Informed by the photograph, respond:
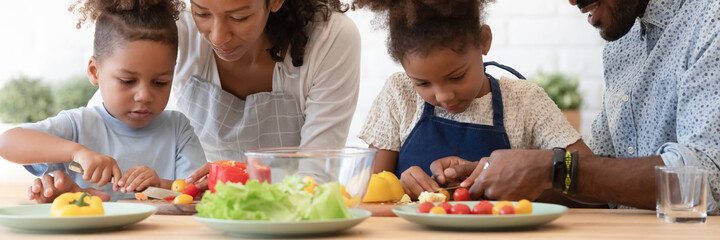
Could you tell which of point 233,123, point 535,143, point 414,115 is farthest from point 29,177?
point 535,143

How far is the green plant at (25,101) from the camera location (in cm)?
370

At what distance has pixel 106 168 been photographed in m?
1.83

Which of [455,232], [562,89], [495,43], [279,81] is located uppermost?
[495,43]

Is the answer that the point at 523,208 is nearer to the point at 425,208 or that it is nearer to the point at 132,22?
the point at 425,208

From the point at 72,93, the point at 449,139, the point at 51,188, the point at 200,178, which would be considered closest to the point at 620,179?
the point at 449,139

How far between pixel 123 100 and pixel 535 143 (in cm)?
105

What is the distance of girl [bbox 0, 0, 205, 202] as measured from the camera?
1917 millimetres

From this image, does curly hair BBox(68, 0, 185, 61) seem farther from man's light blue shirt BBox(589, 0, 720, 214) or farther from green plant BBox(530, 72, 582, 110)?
green plant BBox(530, 72, 582, 110)

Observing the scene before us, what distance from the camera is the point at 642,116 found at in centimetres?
185

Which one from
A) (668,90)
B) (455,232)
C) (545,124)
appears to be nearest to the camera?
(455,232)

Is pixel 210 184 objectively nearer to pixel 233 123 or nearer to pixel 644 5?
pixel 233 123

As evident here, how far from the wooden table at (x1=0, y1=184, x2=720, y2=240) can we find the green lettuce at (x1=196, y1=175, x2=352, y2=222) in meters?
0.04

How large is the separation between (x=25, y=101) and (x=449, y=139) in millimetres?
2450

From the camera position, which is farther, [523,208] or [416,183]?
[416,183]
